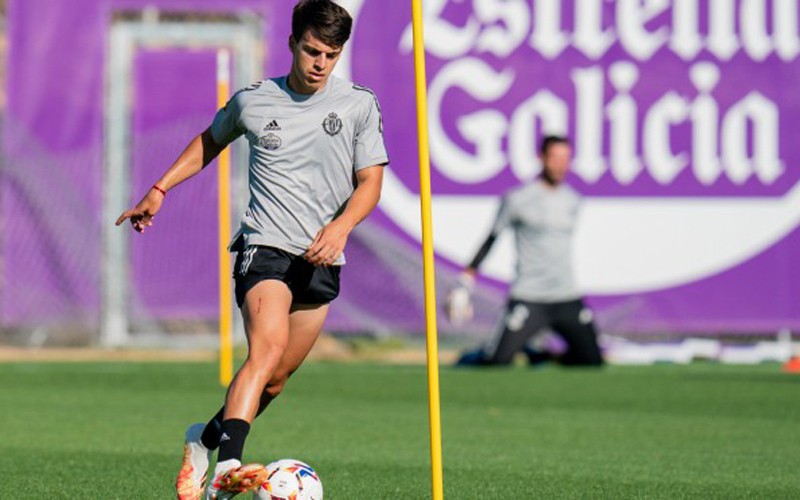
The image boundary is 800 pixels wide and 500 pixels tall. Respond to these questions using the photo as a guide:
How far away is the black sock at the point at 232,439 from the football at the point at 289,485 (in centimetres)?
16

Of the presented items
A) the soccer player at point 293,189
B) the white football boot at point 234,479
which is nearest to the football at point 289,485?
the white football boot at point 234,479

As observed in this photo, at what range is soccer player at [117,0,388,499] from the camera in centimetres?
738

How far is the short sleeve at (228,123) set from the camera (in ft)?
25.2

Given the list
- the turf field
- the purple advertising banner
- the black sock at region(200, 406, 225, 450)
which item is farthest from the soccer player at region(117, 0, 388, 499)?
the purple advertising banner

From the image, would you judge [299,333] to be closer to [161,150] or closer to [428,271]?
[428,271]

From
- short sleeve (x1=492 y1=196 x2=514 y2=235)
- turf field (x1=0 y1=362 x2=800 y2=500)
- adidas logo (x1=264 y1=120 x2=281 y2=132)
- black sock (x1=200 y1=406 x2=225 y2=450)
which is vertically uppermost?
short sleeve (x1=492 y1=196 x2=514 y2=235)

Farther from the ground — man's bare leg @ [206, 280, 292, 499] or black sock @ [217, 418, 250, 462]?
man's bare leg @ [206, 280, 292, 499]

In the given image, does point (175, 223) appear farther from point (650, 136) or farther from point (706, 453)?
point (706, 453)

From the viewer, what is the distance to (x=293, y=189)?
7.60 metres

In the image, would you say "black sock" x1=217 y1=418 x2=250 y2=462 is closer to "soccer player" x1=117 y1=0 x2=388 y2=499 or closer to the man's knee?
"soccer player" x1=117 y1=0 x2=388 y2=499

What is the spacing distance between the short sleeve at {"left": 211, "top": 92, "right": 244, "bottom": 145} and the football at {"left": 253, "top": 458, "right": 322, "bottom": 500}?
1583 mm

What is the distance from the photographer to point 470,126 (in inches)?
822

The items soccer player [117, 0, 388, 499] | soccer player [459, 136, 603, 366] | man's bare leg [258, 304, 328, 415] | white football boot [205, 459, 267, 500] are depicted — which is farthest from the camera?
soccer player [459, 136, 603, 366]

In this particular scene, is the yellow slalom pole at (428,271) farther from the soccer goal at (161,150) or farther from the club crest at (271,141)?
the soccer goal at (161,150)
